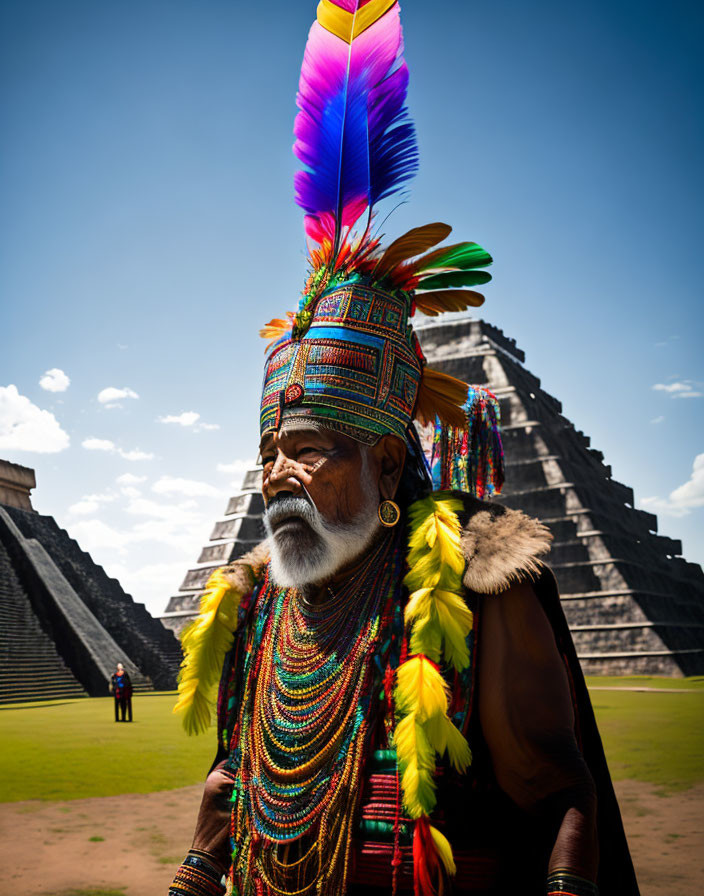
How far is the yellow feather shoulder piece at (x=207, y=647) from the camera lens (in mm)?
2518

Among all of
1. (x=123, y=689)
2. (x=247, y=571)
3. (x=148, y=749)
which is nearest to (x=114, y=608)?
(x=123, y=689)

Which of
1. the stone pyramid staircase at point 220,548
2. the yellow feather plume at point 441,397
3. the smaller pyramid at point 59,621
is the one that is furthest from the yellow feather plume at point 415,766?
the stone pyramid staircase at point 220,548

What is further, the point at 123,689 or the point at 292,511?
the point at 123,689

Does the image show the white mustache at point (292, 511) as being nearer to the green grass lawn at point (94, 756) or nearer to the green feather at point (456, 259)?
the green feather at point (456, 259)

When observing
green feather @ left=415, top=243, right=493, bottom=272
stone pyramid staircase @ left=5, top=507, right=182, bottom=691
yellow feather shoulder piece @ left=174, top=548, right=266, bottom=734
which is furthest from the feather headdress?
stone pyramid staircase @ left=5, top=507, right=182, bottom=691

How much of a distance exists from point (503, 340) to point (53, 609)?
25.8m

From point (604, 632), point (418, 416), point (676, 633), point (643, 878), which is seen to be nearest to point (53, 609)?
point (604, 632)

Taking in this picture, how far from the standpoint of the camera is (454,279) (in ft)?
8.13

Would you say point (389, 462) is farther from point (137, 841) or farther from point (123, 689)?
point (123, 689)

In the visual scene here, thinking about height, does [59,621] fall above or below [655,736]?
above

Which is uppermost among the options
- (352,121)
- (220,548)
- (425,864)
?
(220,548)

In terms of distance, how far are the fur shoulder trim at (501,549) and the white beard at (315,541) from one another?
31cm

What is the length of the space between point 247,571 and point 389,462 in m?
0.71

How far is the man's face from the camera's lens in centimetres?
220
